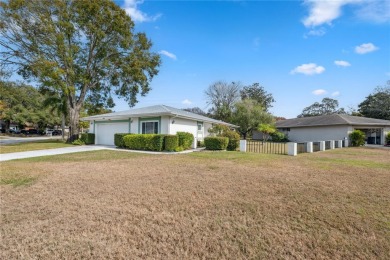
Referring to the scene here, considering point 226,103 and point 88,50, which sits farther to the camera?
point 226,103

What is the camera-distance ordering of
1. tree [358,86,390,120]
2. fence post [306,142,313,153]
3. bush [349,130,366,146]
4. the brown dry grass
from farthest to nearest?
tree [358,86,390,120], bush [349,130,366,146], fence post [306,142,313,153], the brown dry grass

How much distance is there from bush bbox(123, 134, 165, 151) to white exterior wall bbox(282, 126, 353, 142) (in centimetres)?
2165

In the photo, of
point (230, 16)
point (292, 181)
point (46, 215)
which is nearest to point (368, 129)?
point (230, 16)

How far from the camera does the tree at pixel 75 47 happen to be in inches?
643

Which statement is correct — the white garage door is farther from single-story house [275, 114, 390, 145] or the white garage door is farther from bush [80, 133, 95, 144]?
single-story house [275, 114, 390, 145]

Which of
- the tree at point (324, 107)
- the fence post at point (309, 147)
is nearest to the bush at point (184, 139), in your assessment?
the fence post at point (309, 147)

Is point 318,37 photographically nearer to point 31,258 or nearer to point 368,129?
point 31,258

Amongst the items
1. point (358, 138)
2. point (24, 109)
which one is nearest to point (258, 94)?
point (358, 138)

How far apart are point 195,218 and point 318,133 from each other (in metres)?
28.6

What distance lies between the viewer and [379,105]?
37.5 metres

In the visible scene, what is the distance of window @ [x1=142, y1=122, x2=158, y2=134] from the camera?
50.8 ft

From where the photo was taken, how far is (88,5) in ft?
55.9

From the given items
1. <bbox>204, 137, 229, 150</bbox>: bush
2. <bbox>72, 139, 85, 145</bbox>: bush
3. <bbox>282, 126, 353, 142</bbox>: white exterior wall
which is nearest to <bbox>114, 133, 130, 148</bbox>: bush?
<bbox>72, 139, 85, 145</bbox>: bush

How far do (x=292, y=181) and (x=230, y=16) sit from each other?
32.4ft
